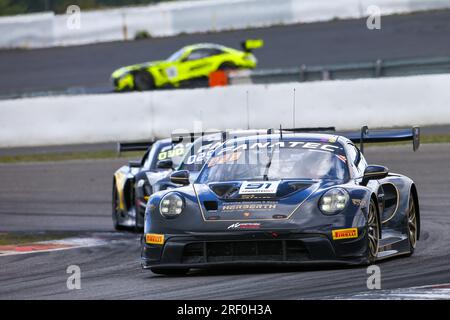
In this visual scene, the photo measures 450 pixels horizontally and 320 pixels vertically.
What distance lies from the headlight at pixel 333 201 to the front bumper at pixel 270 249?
20 centimetres

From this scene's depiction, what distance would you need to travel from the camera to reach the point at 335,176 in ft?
29.7

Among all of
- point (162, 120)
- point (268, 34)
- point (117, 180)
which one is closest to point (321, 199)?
point (117, 180)

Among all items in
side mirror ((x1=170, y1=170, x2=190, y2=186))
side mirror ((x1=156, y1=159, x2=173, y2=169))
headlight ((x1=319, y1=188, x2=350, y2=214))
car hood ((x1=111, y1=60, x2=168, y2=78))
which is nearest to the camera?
headlight ((x1=319, y1=188, x2=350, y2=214))

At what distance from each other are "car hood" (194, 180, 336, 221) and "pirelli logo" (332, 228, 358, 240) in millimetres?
338

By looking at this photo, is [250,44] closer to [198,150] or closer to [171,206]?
[198,150]

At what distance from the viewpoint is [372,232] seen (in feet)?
28.7

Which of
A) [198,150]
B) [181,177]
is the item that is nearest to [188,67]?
[198,150]

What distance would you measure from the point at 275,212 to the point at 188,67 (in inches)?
808

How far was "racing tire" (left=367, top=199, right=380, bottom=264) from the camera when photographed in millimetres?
8549

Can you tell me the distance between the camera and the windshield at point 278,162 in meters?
9.10

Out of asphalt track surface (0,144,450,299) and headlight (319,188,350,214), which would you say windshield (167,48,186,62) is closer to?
asphalt track surface (0,144,450,299)

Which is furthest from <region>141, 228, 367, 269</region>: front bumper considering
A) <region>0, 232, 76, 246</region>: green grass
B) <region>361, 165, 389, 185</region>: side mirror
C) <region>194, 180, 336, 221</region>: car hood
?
<region>0, 232, 76, 246</region>: green grass

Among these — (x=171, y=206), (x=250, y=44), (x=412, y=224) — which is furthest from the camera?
(x=250, y=44)

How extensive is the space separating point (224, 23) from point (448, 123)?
523 inches
